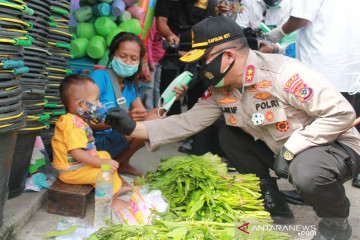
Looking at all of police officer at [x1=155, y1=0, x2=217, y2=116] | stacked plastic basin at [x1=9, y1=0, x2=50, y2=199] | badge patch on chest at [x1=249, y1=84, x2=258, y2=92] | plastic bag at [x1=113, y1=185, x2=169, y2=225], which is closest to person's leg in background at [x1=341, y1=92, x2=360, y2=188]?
badge patch on chest at [x1=249, y1=84, x2=258, y2=92]

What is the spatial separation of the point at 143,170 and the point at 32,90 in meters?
1.76

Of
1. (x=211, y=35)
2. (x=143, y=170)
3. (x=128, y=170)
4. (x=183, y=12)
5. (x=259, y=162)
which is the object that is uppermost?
(x=183, y=12)

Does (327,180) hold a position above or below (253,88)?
below

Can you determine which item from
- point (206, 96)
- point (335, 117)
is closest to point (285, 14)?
point (206, 96)

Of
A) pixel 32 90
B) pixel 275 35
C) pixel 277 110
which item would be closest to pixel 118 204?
pixel 32 90

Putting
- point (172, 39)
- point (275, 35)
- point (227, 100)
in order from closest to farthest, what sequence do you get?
point (227, 100) < point (275, 35) < point (172, 39)

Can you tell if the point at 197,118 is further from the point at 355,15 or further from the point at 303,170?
the point at 355,15

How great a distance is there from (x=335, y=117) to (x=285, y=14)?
3243 millimetres

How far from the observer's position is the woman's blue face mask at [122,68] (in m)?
3.27

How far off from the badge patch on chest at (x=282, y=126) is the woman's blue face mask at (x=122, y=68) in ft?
4.98

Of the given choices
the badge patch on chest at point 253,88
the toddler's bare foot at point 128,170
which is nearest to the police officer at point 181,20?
the toddler's bare foot at point 128,170

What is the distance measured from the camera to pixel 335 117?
225 cm

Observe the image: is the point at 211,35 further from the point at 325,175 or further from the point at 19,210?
the point at 19,210

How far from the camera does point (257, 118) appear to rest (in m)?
2.59
